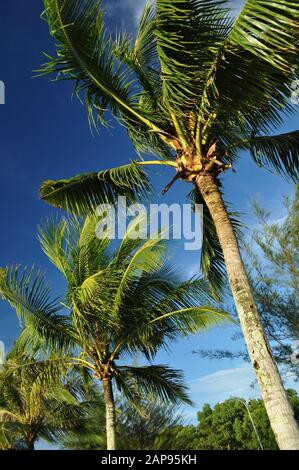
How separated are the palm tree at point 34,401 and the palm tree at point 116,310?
58 centimetres

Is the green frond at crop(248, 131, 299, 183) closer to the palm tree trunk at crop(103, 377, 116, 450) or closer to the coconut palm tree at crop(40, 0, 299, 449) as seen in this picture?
the coconut palm tree at crop(40, 0, 299, 449)

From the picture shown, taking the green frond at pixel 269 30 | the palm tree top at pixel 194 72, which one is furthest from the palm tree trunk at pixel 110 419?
the green frond at pixel 269 30

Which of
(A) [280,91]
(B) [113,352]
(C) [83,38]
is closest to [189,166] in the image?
(A) [280,91]

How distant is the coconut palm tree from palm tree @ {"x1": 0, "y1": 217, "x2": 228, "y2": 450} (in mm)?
2176

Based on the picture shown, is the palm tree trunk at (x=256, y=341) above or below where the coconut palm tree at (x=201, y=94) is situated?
below

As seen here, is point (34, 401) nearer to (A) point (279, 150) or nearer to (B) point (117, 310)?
(B) point (117, 310)

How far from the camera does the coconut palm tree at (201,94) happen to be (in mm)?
4828

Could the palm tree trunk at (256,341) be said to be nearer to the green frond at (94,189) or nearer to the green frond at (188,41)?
the green frond at (188,41)

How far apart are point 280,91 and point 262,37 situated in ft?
4.78

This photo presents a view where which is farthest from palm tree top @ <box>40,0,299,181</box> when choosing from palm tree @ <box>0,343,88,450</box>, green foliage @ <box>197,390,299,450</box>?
green foliage @ <box>197,390,299,450</box>

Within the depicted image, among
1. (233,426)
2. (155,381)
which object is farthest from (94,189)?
(233,426)

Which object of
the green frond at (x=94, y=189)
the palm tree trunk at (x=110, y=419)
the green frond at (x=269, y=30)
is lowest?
the palm tree trunk at (x=110, y=419)

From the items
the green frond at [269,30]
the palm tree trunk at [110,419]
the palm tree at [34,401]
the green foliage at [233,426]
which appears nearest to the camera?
the green frond at [269,30]

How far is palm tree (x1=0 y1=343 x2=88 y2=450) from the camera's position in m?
10.7
